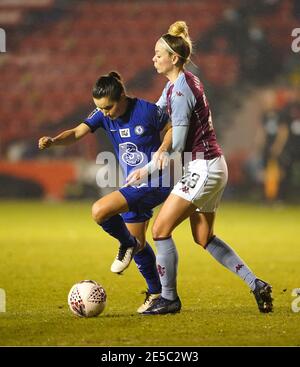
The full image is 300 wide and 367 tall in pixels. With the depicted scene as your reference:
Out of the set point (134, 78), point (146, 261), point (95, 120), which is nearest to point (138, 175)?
point (95, 120)

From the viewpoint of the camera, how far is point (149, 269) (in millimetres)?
6781

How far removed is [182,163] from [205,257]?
4.24 m

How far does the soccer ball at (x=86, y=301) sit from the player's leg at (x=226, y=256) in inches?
36.2

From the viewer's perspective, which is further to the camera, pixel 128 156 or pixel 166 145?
pixel 128 156

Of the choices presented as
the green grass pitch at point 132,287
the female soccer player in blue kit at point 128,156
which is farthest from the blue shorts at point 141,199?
the green grass pitch at point 132,287

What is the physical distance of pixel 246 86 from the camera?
73.9 ft

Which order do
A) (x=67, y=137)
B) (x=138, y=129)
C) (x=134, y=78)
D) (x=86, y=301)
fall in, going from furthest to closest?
(x=134, y=78)
(x=67, y=137)
(x=138, y=129)
(x=86, y=301)

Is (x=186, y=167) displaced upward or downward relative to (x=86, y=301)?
upward

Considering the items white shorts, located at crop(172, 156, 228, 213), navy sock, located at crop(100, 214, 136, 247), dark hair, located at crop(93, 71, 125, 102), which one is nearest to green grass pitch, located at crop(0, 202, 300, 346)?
navy sock, located at crop(100, 214, 136, 247)

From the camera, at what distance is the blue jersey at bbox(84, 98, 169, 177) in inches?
260

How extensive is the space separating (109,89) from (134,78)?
17.0m

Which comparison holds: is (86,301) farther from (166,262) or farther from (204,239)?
(204,239)

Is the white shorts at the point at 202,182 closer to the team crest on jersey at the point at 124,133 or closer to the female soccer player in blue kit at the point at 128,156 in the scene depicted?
the female soccer player in blue kit at the point at 128,156

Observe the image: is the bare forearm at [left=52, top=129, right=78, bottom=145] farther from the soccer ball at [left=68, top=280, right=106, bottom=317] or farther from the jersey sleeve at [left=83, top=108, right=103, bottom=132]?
the soccer ball at [left=68, top=280, right=106, bottom=317]
